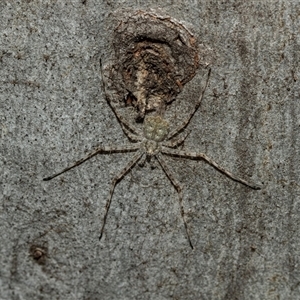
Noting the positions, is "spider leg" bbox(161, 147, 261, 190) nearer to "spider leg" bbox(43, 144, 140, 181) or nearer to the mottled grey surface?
the mottled grey surface

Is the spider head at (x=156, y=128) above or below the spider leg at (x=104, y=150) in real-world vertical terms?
above

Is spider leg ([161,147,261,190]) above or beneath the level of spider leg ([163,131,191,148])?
beneath

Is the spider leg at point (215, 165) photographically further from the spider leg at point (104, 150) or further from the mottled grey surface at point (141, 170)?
the spider leg at point (104, 150)

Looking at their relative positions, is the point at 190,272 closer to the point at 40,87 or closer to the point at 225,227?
the point at 225,227

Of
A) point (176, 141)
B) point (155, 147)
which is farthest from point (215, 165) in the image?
point (155, 147)

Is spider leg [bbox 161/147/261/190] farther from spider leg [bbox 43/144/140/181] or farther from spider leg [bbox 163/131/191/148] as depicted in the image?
spider leg [bbox 43/144/140/181]

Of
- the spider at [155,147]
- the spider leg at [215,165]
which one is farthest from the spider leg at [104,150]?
the spider leg at [215,165]

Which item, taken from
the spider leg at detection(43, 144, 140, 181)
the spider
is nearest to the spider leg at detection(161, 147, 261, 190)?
the spider
